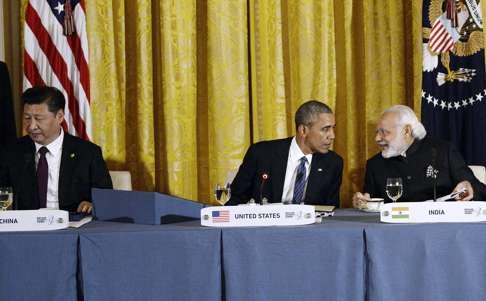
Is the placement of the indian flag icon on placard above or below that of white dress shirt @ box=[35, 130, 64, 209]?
below

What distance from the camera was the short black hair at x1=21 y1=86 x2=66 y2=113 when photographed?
3.96 m

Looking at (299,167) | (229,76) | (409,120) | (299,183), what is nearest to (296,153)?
(299,167)

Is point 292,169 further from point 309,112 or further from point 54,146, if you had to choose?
point 54,146

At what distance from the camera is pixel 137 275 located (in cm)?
275

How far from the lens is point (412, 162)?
4121 millimetres

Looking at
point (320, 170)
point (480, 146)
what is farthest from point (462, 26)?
point (320, 170)

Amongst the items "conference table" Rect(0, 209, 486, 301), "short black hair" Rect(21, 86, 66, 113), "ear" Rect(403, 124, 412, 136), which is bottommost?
"conference table" Rect(0, 209, 486, 301)

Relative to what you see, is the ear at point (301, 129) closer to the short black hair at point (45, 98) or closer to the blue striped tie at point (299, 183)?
the blue striped tie at point (299, 183)

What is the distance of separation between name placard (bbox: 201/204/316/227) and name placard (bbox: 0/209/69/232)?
24.3 inches

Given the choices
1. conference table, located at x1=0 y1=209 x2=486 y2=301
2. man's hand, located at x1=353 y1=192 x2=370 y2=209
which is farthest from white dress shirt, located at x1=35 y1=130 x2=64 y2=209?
man's hand, located at x1=353 y1=192 x2=370 y2=209

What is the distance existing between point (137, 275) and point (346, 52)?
282cm

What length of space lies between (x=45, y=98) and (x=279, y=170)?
4.44 feet

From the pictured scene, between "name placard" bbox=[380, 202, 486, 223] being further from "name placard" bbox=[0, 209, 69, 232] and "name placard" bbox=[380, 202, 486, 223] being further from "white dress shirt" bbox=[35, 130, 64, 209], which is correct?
"white dress shirt" bbox=[35, 130, 64, 209]

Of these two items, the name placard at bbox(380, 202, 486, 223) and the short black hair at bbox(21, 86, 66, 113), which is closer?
the name placard at bbox(380, 202, 486, 223)
